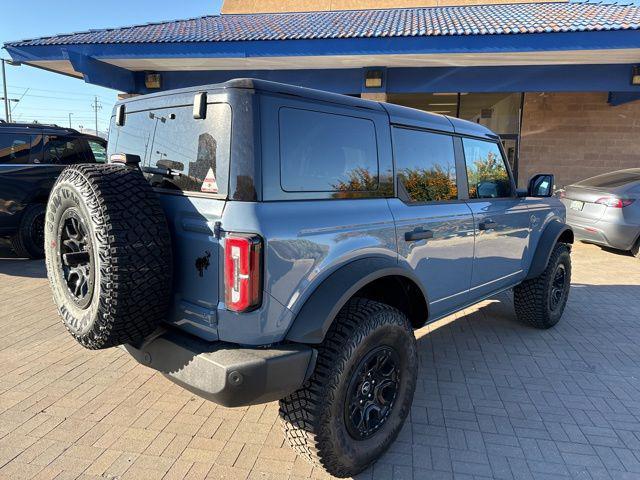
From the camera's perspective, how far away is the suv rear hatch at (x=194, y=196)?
A: 2021 mm

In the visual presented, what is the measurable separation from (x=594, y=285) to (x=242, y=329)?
20.0ft

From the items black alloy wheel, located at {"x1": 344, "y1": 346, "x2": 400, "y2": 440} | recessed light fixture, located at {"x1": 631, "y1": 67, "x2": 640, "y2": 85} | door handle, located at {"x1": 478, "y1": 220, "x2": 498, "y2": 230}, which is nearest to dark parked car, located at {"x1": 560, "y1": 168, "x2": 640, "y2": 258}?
recessed light fixture, located at {"x1": 631, "y1": 67, "x2": 640, "y2": 85}

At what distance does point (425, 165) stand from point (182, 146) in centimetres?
161

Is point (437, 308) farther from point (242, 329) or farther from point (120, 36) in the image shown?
point (120, 36)

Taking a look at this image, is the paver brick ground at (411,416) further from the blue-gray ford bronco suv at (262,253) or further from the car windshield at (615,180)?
the car windshield at (615,180)

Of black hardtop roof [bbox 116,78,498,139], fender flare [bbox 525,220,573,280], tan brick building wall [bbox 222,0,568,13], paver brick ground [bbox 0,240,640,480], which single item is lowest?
paver brick ground [bbox 0,240,640,480]

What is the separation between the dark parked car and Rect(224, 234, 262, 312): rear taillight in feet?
24.7

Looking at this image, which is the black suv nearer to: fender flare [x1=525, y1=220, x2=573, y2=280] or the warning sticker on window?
the warning sticker on window

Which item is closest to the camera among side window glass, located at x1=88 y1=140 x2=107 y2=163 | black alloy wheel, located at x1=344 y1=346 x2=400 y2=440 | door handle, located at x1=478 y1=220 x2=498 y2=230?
black alloy wheel, located at x1=344 y1=346 x2=400 y2=440

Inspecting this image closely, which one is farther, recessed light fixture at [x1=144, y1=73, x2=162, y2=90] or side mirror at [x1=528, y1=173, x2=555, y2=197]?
recessed light fixture at [x1=144, y1=73, x2=162, y2=90]

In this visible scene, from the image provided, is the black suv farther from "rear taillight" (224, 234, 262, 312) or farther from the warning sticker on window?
"rear taillight" (224, 234, 262, 312)

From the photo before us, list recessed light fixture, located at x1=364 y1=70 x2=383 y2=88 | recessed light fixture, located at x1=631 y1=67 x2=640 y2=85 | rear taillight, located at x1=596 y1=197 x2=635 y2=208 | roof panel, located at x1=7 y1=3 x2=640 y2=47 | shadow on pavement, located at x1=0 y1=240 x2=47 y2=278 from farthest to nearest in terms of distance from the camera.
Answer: recessed light fixture, located at x1=364 y1=70 x2=383 y2=88, recessed light fixture, located at x1=631 y1=67 x2=640 y2=85, roof panel, located at x1=7 y1=3 x2=640 y2=47, rear taillight, located at x1=596 y1=197 x2=635 y2=208, shadow on pavement, located at x1=0 y1=240 x2=47 y2=278

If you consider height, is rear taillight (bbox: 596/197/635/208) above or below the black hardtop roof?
below

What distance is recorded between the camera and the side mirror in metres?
4.05
